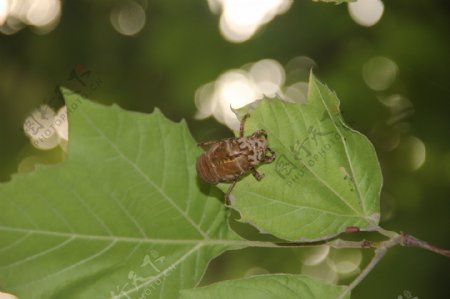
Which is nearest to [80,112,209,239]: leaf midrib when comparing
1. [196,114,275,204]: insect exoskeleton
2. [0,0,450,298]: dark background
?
[196,114,275,204]: insect exoskeleton

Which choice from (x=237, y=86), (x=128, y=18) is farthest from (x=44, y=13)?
(x=237, y=86)

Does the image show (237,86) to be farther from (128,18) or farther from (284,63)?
(128,18)

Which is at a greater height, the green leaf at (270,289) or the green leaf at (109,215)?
the green leaf at (109,215)

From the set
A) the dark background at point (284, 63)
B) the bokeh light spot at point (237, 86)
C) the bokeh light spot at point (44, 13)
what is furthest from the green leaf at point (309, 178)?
the bokeh light spot at point (44, 13)

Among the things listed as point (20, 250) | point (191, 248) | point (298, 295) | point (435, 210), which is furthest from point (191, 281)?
point (435, 210)

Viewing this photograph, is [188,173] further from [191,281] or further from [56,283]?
[56,283]

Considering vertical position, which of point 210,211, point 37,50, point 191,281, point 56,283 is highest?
point 37,50

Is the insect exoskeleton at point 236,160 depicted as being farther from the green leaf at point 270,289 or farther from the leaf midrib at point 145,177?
the green leaf at point 270,289
